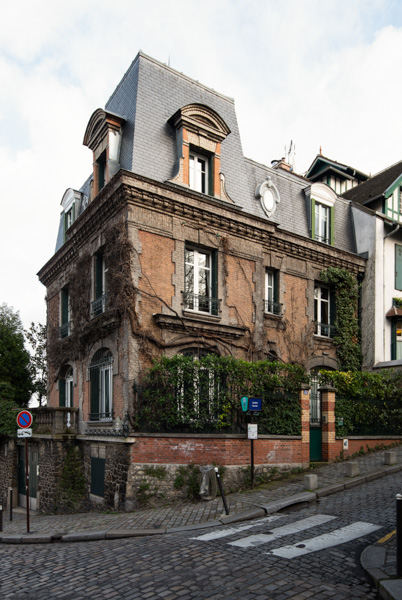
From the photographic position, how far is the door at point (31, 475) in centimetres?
1736

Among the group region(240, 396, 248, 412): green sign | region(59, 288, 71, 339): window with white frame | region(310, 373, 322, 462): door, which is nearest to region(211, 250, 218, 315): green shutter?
region(240, 396, 248, 412): green sign

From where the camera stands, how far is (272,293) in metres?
17.6

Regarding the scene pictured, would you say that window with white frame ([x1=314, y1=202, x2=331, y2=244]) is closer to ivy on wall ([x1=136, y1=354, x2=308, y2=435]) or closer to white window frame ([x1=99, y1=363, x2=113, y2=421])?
ivy on wall ([x1=136, y1=354, x2=308, y2=435])

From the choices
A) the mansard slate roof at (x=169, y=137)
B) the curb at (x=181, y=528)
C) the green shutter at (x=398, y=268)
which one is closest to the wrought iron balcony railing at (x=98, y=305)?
the mansard slate roof at (x=169, y=137)

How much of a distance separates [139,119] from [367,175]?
17.4 metres

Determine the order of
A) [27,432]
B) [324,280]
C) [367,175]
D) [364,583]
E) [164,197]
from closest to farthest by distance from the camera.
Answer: [364,583] < [27,432] < [164,197] < [324,280] < [367,175]

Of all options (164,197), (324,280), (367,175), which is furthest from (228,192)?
(367,175)

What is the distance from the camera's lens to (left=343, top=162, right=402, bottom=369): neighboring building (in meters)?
19.5

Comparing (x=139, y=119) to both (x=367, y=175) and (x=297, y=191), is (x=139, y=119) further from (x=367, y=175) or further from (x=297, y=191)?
(x=367, y=175)

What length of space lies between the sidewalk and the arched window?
283 cm

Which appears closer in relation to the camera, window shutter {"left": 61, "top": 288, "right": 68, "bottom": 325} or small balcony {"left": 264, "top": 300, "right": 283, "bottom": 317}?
Answer: small balcony {"left": 264, "top": 300, "right": 283, "bottom": 317}

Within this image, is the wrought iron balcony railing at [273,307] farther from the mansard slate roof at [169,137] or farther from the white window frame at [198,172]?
the white window frame at [198,172]

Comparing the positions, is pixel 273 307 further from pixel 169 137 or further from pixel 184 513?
pixel 184 513

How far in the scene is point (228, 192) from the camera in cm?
1647
